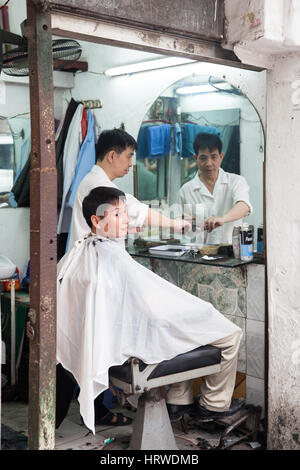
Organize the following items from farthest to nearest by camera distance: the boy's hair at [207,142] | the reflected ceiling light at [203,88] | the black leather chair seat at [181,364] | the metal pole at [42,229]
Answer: the boy's hair at [207,142] → the reflected ceiling light at [203,88] → the black leather chair seat at [181,364] → the metal pole at [42,229]

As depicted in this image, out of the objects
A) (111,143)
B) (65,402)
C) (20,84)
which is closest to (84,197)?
(111,143)

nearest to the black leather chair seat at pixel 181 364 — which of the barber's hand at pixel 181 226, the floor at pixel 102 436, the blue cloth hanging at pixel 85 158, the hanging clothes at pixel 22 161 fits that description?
the floor at pixel 102 436

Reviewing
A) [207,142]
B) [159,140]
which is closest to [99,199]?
[207,142]

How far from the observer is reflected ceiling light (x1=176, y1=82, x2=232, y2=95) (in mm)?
3541

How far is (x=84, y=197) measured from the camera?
3.34 m

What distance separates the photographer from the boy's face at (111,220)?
3020 millimetres

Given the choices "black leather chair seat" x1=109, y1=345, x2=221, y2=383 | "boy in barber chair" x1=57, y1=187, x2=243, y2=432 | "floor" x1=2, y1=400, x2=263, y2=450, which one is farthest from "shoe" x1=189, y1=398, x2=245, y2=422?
"black leather chair seat" x1=109, y1=345, x2=221, y2=383

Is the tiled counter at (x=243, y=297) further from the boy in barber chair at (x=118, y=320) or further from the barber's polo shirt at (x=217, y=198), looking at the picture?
the boy in barber chair at (x=118, y=320)

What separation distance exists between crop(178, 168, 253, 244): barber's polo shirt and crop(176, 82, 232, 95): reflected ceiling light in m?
0.51

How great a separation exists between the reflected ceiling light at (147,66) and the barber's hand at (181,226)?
1054 millimetres

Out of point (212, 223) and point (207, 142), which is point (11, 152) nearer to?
point (207, 142)

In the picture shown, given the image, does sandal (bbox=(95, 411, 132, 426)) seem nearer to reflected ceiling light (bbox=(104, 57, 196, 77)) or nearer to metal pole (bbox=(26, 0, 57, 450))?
metal pole (bbox=(26, 0, 57, 450))
